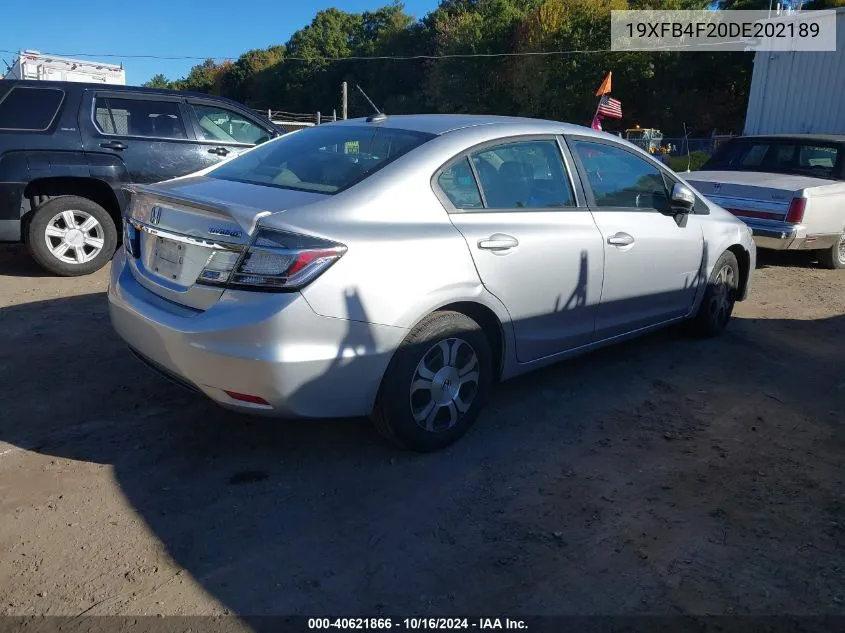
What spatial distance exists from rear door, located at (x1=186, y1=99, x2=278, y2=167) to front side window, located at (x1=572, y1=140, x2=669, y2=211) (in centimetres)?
437

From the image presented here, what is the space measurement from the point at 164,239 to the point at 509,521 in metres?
2.02

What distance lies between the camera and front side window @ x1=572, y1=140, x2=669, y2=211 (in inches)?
167

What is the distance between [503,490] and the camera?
10.5 ft

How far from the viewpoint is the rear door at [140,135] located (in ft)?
22.5

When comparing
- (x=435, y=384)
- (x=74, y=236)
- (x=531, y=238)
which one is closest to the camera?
(x=435, y=384)

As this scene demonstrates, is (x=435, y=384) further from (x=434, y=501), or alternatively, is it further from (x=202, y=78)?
(x=202, y=78)

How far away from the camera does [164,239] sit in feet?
10.9

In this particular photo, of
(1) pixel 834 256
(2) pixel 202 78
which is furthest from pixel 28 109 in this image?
(2) pixel 202 78

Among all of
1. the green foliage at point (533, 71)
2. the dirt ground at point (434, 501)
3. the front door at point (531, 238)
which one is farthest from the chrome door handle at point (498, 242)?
the green foliage at point (533, 71)

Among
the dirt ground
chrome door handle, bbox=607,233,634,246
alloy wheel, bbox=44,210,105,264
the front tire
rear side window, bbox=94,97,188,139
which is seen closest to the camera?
the dirt ground

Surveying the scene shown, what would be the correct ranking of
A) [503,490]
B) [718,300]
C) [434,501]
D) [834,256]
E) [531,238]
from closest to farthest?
[434,501]
[503,490]
[531,238]
[718,300]
[834,256]

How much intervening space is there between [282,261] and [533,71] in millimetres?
47357

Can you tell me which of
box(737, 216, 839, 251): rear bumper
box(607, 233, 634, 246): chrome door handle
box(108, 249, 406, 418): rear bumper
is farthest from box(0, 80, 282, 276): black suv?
box(737, 216, 839, 251): rear bumper

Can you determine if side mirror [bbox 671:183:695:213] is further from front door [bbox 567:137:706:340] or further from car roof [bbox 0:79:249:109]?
car roof [bbox 0:79:249:109]
